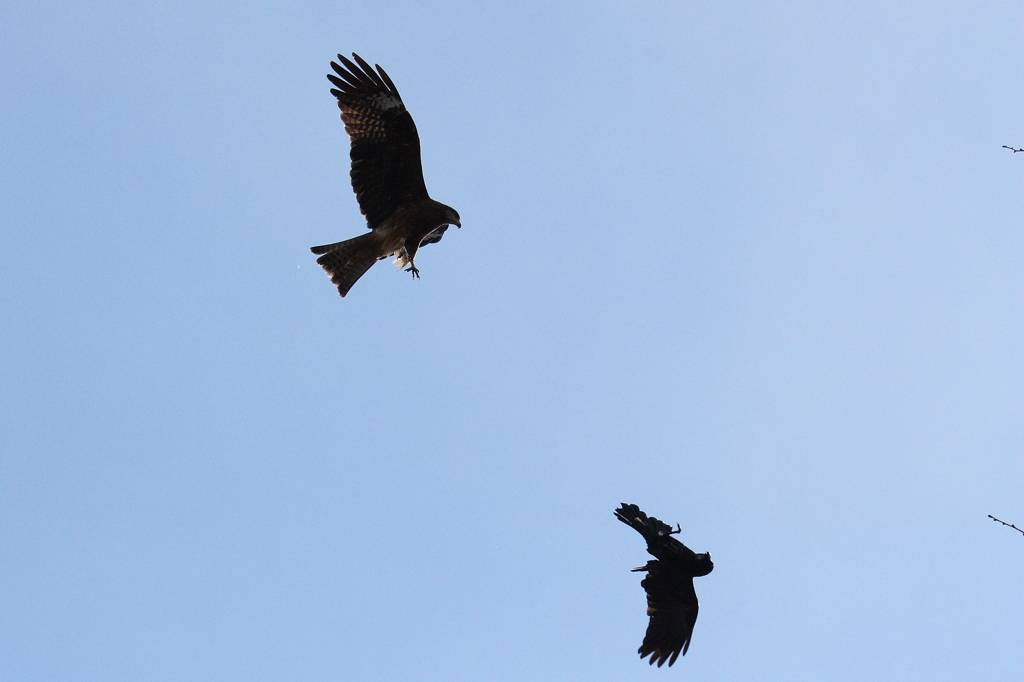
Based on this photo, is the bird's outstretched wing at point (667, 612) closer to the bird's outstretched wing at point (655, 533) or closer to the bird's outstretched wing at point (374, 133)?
the bird's outstretched wing at point (655, 533)

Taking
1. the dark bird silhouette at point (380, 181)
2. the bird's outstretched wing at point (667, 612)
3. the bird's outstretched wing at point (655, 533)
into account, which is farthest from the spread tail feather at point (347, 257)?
the bird's outstretched wing at point (667, 612)

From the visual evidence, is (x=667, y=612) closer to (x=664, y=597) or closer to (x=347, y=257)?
(x=664, y=597)

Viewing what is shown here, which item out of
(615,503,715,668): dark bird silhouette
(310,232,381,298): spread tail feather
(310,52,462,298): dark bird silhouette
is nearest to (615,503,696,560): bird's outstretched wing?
(615,503,715,668): dark bird silhouette

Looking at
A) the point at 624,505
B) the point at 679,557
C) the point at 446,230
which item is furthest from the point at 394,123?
the point at 679,557

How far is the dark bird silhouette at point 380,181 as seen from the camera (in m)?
9.05

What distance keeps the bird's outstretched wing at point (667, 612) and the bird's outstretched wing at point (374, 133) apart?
17.6 ft

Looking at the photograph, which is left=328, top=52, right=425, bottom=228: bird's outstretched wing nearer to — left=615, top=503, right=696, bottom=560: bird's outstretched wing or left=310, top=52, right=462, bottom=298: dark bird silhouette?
left=310, top=52, right=462, bottom=298: dark bird silhouette

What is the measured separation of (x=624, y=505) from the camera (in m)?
8.10

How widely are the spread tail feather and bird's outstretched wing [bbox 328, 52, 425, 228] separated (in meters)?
0.28

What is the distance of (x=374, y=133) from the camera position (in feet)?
29.7

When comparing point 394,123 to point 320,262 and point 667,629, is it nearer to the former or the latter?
point 320,262

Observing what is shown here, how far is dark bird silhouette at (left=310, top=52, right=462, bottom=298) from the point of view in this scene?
29.7 feet

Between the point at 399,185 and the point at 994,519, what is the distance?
7013mm

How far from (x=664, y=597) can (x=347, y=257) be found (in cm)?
543
